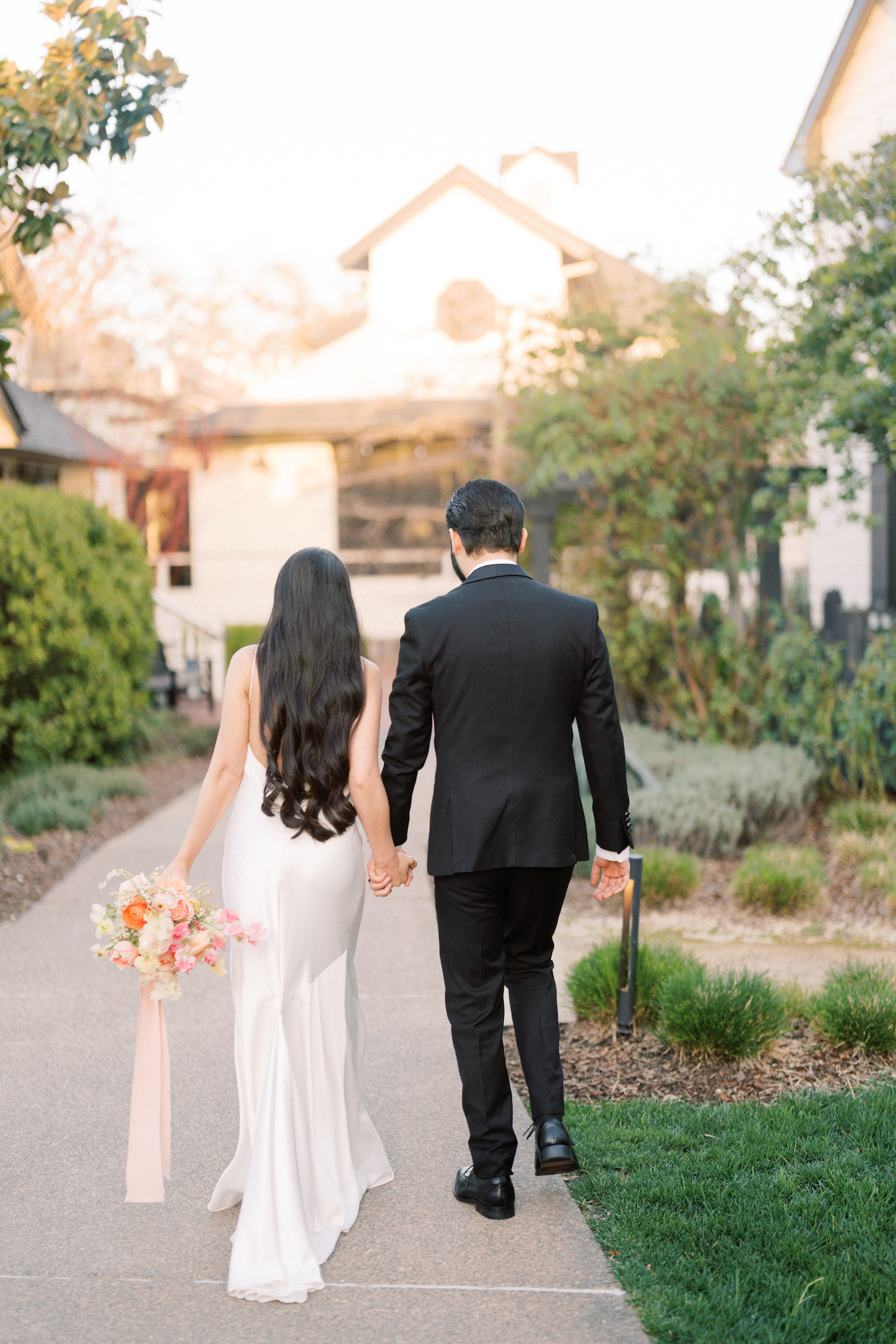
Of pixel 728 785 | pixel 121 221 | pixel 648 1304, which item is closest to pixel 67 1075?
pixel 648 1304

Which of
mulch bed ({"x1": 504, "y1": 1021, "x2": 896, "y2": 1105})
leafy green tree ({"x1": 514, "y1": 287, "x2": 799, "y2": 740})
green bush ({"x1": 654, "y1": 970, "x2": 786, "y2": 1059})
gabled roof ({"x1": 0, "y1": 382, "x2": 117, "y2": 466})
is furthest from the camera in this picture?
gabled roof ({"x1": 0, "y1": 382, "x2": 117, "y2": 466})

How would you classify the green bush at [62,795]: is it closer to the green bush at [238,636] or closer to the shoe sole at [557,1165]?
the shoe sole at [557,1165]

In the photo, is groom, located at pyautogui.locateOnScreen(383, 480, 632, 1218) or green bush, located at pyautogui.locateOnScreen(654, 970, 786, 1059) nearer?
groom, located at pyautogui.locateOnScreen(383, 480, 632, 1218)

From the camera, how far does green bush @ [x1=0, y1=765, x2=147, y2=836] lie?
825 cm

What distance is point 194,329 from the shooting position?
2967cm

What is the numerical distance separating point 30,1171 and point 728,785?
5360 mm

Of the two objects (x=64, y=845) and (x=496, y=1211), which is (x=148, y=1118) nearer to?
(x=496, y=1211)

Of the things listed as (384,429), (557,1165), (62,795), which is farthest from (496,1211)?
(384,429)

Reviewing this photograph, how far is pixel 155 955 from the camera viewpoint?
3006 mm

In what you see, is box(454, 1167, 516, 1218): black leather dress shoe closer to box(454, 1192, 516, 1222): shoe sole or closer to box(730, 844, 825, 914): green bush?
box(454, 1192, 516, 1222): shoe sole

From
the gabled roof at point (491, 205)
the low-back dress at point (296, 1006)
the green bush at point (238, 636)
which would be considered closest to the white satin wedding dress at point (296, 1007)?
the low-back dress at point (296, 1006)

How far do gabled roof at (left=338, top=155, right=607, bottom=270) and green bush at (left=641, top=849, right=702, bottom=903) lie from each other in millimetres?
15521

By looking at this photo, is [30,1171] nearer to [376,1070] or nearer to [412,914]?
[376,1070]

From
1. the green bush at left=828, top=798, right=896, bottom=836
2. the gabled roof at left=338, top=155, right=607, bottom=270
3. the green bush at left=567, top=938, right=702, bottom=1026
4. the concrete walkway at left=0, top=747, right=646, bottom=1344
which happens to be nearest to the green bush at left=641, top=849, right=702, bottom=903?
the green bush at left=828, top=798, right=896, bottom=836
